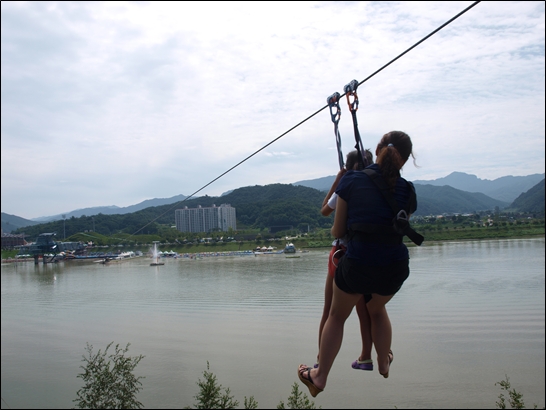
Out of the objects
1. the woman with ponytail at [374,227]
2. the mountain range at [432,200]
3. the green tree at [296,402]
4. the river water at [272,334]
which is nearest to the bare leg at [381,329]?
the woman with ponytail at [374,227]

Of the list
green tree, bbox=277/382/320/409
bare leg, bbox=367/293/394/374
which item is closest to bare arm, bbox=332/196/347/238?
bare leg, bbox=367/293/394/374

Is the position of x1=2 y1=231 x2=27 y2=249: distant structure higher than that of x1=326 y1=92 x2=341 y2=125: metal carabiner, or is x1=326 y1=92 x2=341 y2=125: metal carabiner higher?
x1=326 y1=92 x2=341 y2=125: metal carabiner

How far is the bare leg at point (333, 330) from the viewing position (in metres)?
1.54

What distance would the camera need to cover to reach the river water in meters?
13.5

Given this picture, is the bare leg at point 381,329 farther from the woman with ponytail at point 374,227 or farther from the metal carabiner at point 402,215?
the metal carabiner at point 402,215

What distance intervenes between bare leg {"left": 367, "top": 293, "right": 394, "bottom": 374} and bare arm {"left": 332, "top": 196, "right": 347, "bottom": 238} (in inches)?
10.9

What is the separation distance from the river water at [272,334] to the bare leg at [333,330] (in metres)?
11.7

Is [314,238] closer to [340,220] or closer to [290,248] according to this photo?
[290,248]

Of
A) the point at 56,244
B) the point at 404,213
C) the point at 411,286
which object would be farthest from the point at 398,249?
the point at 56,244

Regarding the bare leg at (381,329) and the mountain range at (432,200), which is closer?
the bare leg at (381,329)

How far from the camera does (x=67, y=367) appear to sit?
Answer: 51.9 ft

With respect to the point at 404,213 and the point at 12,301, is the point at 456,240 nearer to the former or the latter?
the point at 12,301

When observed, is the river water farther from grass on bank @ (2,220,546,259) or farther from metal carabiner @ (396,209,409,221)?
metal carabiner @ (396,209,409,221)

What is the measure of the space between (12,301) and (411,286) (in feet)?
77.6
